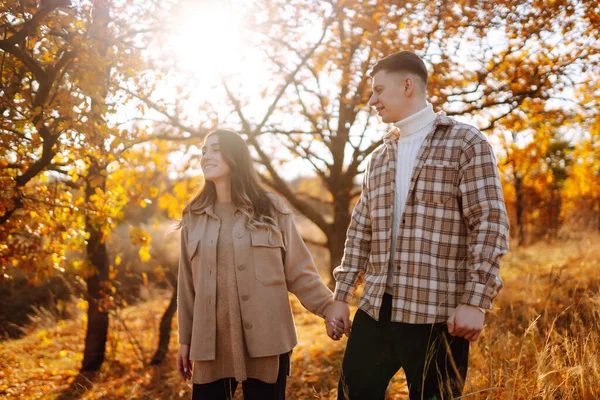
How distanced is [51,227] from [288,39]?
4.14m

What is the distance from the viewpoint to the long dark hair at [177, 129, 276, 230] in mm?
2967

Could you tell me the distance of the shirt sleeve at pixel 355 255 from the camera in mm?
2529

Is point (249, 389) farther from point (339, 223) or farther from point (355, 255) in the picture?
point (339, 223)

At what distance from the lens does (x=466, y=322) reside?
199cm

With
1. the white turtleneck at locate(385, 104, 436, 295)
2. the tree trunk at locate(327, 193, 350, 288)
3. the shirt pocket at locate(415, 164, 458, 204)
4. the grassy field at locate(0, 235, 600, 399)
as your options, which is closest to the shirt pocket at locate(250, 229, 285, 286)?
the white turtleneck at locate(385, 104, 436, 295)

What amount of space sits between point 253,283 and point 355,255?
24.2 inches

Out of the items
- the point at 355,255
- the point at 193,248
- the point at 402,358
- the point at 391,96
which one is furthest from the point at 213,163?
the point at 402,358

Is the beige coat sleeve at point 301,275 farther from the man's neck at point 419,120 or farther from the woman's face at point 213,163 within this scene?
the man's neck at point 419,120

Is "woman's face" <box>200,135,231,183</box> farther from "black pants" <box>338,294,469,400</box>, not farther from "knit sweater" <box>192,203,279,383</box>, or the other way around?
"black pants" <box>338,294,469,400</box>

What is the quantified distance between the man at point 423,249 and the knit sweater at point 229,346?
0.54 metres

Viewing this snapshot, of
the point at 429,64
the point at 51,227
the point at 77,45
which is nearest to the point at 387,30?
the point at 429,64

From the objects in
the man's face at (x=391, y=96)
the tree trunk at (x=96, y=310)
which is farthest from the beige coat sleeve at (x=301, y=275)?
the tree trunk at (x=96, y=310)

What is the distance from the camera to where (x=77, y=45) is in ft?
12.8

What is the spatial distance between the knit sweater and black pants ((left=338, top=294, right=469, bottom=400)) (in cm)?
52
